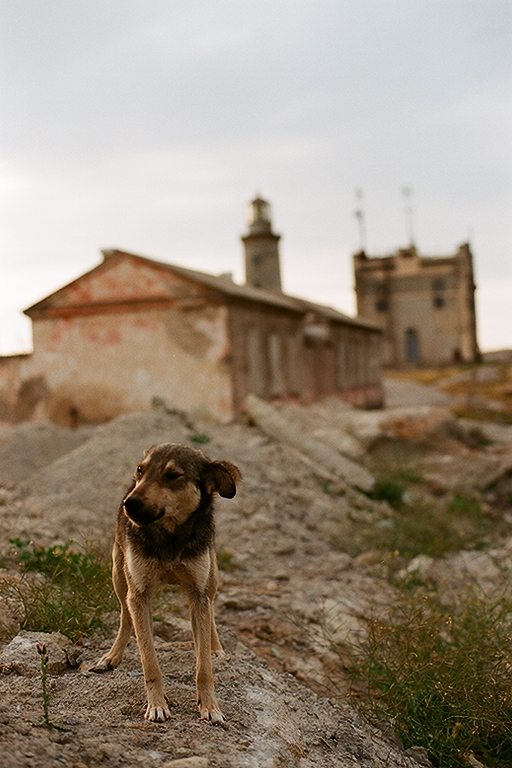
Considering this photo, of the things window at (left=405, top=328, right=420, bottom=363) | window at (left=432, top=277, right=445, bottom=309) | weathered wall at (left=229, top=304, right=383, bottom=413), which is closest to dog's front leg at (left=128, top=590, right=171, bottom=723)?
weathered wall at (left=229, top=304, right=383, bottom=413)

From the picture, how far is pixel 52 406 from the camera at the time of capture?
63.8 feet

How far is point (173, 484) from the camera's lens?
3.95 metres

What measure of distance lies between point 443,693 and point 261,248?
35484 mm

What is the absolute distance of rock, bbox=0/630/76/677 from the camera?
4.57 metres

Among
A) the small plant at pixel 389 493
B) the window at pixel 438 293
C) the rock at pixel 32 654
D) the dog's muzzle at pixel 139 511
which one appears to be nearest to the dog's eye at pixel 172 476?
the dog's muzzle at pixel 139 511

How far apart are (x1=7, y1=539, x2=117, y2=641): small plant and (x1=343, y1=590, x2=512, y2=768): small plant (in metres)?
1.83

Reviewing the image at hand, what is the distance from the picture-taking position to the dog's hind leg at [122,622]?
15.0ft

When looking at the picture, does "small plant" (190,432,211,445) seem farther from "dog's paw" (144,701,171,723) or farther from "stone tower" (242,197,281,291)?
"stone tower" (242,197,281,291)

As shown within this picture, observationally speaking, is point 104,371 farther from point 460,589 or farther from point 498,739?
point 498,739

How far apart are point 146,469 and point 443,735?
8.76ft

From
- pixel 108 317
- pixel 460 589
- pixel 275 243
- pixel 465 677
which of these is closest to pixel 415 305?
pixel 275 243

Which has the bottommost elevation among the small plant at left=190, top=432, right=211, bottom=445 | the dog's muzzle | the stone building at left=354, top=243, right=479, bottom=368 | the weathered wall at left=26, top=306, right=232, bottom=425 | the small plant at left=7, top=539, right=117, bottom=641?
the small plant at left=7, top=539, right=117, bottom=641

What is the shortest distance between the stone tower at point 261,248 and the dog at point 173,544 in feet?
116

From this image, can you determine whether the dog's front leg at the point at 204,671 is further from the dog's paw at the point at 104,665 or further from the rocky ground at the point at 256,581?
the dog's paw at the point at 104,665
